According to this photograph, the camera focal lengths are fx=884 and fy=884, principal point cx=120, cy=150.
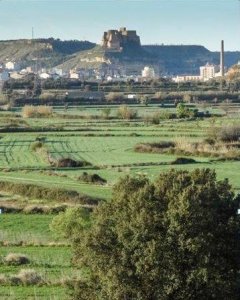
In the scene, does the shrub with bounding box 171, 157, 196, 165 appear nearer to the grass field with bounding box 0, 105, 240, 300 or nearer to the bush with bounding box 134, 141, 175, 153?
the grass field with bounding box 0, 105, 240, 300

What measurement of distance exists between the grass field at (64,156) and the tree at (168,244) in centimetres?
256

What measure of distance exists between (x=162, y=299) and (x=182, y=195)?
1.78 meters

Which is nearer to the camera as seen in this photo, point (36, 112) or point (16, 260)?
point (16, 260)

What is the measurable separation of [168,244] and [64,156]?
116ft

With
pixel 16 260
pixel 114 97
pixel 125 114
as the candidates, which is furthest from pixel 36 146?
pixel 114 97

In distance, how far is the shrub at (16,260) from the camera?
70.2 ft

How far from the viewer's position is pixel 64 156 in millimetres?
50094

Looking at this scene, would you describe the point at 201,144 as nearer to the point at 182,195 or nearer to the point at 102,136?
the point at 102,136

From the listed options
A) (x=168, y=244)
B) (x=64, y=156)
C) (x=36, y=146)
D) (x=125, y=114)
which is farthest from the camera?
(x=125, y=114)

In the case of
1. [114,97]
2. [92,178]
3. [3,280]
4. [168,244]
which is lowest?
[92,178]

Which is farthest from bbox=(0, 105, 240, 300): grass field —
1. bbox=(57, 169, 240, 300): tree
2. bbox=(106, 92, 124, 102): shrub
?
bbox=(106, 92, 124, 102): shrub

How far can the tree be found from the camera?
14773mm

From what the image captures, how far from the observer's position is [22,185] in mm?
35906

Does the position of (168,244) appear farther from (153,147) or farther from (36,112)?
(36,112)
